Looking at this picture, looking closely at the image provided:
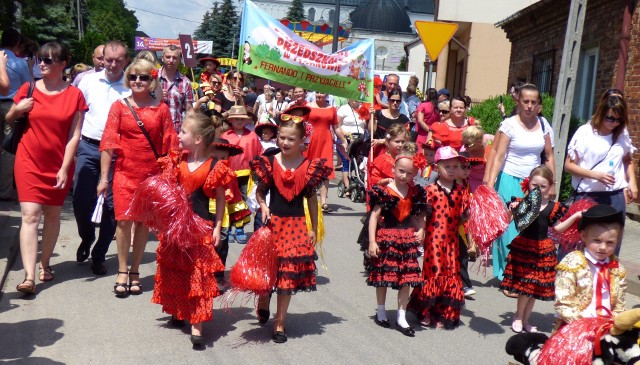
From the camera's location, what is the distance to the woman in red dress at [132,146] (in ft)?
22.4

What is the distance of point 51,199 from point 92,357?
6.62ft

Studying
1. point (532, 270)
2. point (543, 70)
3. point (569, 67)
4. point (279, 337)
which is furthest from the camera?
point (543, 70)

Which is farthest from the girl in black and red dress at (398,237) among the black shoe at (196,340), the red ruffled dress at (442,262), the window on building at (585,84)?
the window on building at (585,84)

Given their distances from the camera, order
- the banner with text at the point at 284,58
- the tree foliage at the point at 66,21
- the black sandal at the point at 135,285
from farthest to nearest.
A: 1. the tree foliage at the point at 66,21
2. the banner with text at the point at 284,58
3. the black sandal at the point at 135,285

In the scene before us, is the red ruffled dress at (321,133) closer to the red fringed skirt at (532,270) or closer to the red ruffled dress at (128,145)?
the red ruffled dress at (128,145)

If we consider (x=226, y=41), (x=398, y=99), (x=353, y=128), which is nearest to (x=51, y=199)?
(x=398, y=99)

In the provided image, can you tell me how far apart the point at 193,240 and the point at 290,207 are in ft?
2.58

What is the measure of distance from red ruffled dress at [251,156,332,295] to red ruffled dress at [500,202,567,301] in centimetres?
177

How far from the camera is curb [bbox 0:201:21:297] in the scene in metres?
7.48

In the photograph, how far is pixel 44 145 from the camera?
679cm

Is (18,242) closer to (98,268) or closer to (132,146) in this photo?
(98,268)

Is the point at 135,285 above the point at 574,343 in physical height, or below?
below

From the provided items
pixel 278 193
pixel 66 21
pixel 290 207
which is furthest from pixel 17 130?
pixel 66 21

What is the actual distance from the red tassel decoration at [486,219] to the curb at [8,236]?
4076 mm
